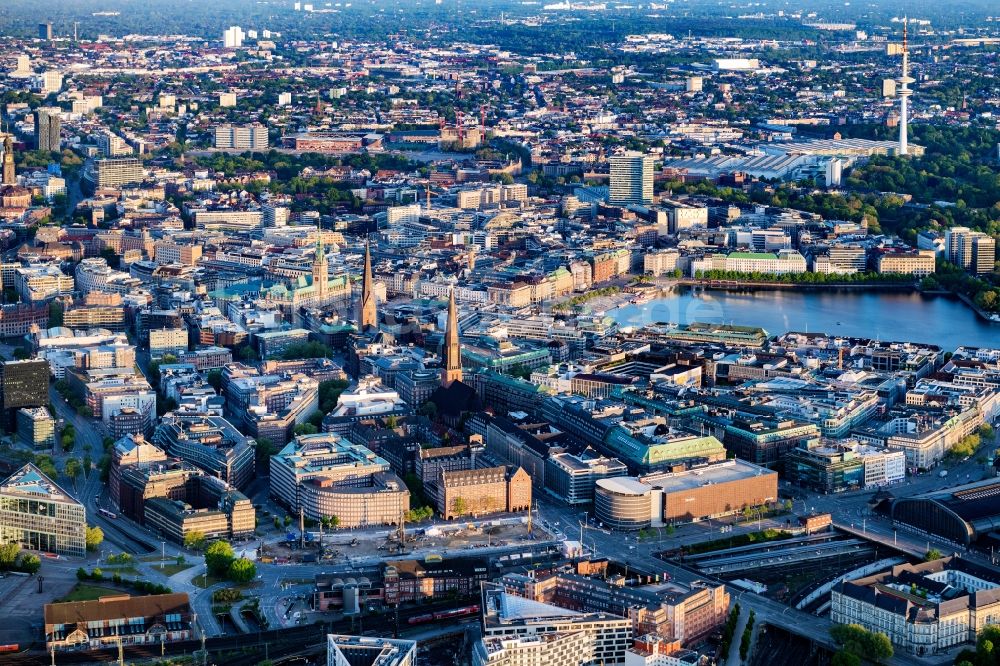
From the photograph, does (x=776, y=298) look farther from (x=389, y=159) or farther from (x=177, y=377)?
(x=389, y=159)

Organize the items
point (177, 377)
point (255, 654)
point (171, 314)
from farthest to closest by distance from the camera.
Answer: point (171, 314)
point (177, 377)
point (255, 654)

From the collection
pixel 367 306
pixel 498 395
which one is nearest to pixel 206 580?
pixel 498 395

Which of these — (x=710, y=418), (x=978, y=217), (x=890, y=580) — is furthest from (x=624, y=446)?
(x=978, y=217)

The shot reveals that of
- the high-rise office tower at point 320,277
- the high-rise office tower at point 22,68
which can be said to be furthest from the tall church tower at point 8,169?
the high-rise office tower at point 22,68

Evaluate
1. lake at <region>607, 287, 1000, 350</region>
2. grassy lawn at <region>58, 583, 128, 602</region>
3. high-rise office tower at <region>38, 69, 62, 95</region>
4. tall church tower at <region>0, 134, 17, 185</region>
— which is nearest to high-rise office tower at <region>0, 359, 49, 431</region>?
grassy lawn at <region>58, 583, 128, 602</region>

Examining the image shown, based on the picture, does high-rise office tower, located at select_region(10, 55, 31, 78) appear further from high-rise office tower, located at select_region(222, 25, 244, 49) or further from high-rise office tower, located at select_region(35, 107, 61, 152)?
high-rise office tower, located at select_region(35, 107, 61, 152)

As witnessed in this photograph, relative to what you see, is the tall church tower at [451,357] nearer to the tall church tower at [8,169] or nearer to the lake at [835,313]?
the lake at [835,313]
